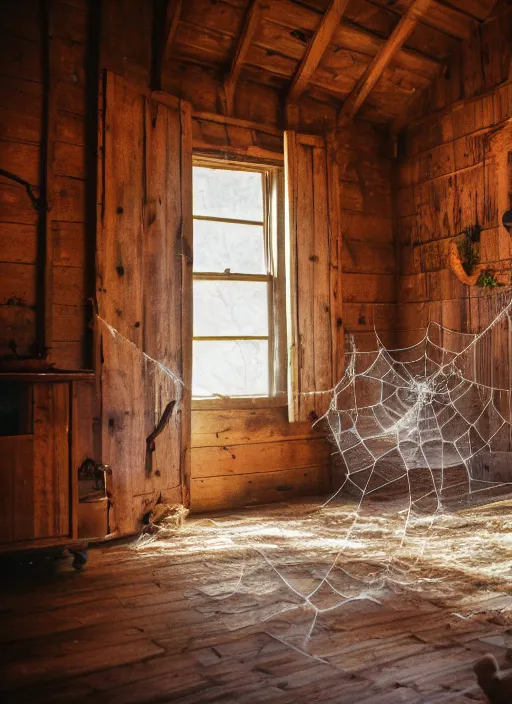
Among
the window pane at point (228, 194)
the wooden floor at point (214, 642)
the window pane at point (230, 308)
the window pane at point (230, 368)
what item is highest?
the window pane at point (228, 194)

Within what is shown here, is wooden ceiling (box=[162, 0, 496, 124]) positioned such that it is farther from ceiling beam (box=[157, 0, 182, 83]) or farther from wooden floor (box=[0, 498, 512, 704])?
wooden floor (box=[0, 498, 512, 704])

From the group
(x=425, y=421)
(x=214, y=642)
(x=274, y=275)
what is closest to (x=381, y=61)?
(x=274, y=275)

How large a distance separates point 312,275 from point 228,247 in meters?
0.78

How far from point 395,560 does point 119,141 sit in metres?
3.36

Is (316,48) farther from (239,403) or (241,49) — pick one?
(239,403)

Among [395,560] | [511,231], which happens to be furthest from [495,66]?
[395,560]

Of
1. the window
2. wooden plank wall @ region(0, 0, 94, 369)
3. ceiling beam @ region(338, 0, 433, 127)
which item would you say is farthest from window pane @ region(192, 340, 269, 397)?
ceiling beam @ region(338, 0, 433, 127)

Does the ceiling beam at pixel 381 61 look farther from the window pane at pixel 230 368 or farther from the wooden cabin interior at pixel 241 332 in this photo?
the window pane at pixel 230 368

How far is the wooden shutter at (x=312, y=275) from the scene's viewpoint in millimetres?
5484

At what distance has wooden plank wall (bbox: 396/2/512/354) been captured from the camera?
210 inches

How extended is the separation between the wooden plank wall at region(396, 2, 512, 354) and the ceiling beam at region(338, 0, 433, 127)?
65 cm

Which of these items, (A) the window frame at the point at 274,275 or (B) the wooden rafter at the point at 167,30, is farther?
(A) the window frame at the point at 274,275

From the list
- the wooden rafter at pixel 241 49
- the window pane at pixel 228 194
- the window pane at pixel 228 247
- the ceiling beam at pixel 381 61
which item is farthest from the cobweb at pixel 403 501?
the wooden rafter at pixel 241 49

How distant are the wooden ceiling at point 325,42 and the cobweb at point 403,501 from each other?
2287mm
